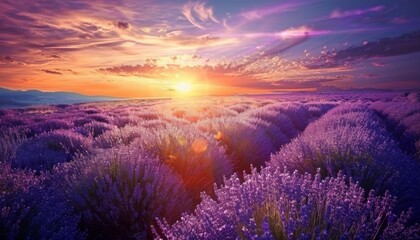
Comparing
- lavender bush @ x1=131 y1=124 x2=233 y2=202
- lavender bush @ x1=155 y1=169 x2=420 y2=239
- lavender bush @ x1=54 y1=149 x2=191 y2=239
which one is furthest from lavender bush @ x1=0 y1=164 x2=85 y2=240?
lavender bush @ x1=131 y1=124 x2=233 y2=202

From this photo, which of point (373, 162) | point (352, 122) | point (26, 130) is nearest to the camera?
point (373, 162)

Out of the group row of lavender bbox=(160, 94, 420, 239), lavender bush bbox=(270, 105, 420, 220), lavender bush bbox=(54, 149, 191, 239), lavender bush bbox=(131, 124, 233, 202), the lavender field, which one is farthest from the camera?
lavender bush bbox=(131, 124, 233, 202)

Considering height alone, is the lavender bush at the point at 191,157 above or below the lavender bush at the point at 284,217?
below

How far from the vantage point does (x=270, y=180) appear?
104 inches

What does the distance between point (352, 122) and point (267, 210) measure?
8.14 meters

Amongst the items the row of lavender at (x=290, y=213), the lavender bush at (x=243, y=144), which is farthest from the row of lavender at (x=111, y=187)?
the lavender bush at (x=243, y=144)

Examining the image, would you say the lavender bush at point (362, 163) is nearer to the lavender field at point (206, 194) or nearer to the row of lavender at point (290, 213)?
the lavender field at point (206, 194)

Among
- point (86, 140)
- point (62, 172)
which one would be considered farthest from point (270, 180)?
point (86, 140)

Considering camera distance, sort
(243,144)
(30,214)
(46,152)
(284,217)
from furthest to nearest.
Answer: (243,144) → (46,152) → (30,214) → (284,217)

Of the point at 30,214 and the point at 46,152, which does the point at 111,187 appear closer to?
the point at 30,214

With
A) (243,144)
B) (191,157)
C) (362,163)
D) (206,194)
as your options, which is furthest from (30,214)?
(243,144)

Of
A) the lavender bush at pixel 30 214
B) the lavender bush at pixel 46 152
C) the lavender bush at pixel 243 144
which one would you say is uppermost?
the lavender bush at pixel 30 214

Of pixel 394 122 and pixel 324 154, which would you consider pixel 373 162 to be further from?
pixel 394 122

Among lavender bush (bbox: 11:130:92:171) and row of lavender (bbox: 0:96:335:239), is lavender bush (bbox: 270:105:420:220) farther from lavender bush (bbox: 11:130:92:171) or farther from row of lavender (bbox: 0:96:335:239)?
lavender bush (bbox: 11:130:92:171)
